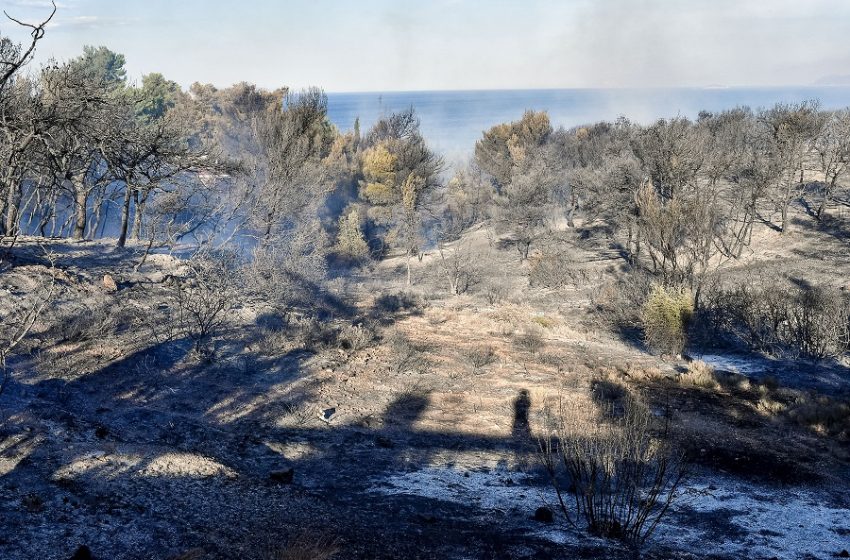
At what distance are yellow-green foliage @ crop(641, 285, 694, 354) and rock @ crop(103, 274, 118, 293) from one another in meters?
12.1

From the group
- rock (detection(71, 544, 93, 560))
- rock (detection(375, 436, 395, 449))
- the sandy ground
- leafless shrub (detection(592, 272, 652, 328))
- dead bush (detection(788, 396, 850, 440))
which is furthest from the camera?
leafless shrub (detection(592, 272, 652, 328))

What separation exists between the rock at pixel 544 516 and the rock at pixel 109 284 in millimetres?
10054

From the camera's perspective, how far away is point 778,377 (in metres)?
14.0

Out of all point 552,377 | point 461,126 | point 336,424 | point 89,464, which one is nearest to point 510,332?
point 552,377

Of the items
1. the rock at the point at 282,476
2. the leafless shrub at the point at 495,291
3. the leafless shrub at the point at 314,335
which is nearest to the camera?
the rock at the point at 282,476

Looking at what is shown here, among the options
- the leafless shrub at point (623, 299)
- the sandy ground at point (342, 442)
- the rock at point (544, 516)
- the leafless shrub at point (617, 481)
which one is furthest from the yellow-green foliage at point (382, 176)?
the rock at point (544, 516)

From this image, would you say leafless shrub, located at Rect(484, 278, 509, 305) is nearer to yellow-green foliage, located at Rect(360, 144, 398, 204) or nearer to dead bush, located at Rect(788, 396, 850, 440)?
yellow-green foliage, located at Rect(360, 144, 398, 204)

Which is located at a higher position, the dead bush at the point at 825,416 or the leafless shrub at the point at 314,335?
the leafless shrub at the point at 314,335

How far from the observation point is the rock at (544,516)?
668cm

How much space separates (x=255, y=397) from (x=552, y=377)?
6.02 metres

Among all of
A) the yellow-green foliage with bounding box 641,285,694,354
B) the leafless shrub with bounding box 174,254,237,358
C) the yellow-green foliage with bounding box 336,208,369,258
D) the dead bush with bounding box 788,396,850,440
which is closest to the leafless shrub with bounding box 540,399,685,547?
the dead bush with bounding box 788,396,850,440

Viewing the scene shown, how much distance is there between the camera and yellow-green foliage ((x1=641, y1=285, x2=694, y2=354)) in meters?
15.2

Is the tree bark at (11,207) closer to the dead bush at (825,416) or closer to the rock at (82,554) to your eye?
the rock at (82,554)

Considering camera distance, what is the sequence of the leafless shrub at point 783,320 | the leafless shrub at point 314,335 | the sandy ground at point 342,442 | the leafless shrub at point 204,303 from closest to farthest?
the sandy ground at point 342,442, the leafless shrub at point 204,303, the leafless shrub at point 314,335, the leafless shrub at point 783,320
